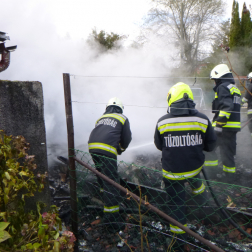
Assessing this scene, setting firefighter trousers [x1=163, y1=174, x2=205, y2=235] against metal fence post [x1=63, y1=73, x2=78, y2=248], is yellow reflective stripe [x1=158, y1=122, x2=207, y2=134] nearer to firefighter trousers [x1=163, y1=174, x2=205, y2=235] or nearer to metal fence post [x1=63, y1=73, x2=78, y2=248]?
firefighter trousers [x1=163, y1=174, x2=205, y2=235]

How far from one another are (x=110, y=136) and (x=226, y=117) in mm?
2196

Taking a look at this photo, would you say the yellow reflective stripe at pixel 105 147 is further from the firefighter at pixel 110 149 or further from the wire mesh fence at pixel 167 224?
the wire mesh fence at pixel 167 224

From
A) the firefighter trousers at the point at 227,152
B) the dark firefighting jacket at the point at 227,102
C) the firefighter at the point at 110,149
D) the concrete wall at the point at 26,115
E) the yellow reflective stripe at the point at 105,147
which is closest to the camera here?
the concrete wall at the point at 26,115

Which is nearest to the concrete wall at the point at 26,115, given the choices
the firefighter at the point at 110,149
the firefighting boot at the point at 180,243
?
the firefighter at the point at 110,149

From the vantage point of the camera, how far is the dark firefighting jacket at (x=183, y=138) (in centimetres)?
251

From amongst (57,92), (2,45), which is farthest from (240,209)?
(57,92)

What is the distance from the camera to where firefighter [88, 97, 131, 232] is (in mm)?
3004

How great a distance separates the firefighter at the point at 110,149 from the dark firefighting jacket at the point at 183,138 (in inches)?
32.7

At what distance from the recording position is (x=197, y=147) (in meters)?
2.57

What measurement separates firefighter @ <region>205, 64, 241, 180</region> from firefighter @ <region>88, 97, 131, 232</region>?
73.8 inches

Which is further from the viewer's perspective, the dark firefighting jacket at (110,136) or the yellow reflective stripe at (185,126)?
the dark firefighting jacket at (110,136)

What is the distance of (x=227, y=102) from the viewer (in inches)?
159

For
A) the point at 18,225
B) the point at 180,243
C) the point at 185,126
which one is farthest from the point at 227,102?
the point at 18,225

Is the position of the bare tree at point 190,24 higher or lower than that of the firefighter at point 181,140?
higher
